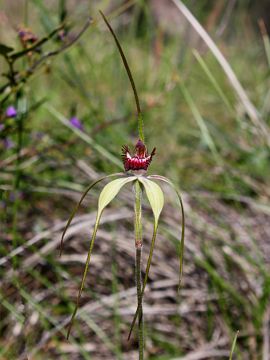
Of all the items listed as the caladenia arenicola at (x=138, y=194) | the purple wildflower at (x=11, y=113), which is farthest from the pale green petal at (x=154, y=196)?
the purple wildflower at (x=11, y=113)

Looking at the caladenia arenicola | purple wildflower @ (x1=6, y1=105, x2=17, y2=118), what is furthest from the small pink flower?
purple wildflower @ (x1=6, y1=105, x2=17, y2=118)

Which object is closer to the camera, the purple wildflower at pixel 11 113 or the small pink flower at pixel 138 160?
the small pink flower at pixel 138 160

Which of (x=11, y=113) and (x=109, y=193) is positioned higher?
(x=11, y=113)

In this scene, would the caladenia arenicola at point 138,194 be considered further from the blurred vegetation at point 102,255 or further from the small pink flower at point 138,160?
the blurred vegetation at point 102,255

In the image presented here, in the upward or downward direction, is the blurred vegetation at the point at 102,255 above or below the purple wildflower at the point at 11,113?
below

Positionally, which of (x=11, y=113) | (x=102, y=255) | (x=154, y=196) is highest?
(x=11, y=113)

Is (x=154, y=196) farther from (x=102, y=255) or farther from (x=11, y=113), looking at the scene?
(x=102, y=255)

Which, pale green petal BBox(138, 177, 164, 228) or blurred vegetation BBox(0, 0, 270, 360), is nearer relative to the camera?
pale green petal BBox(138, 177, 164, 228)

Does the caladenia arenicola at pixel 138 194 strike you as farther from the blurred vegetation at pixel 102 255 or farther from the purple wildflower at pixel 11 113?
the purple wildflower at pixel 11 113

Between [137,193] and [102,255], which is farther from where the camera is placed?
[102,255]

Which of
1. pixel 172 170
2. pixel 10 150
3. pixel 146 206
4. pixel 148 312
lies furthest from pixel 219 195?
pixel 10 150

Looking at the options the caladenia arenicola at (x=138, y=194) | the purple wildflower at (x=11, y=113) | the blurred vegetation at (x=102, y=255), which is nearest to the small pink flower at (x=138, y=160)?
the caladenia arenicola at (x=138, y=194)

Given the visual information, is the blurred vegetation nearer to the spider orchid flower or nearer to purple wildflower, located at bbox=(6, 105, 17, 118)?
purple wildflower, located at bbox=(6, 105, 17, 118)

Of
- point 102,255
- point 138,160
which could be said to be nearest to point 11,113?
point 102,255
